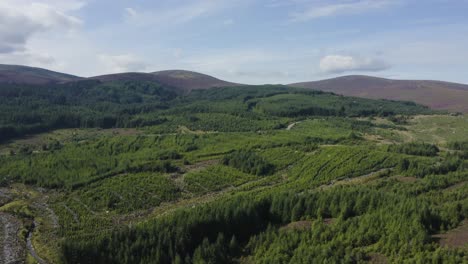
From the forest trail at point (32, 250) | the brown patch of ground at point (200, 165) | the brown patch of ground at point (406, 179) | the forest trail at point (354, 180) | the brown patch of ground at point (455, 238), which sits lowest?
the forest trail at point (32, 250)

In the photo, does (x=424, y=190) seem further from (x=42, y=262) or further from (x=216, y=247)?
(x=42, y=262)

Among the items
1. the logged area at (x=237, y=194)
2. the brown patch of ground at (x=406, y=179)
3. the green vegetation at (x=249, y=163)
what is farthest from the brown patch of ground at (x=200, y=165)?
the brown patch of ground at (x=406, y=179)

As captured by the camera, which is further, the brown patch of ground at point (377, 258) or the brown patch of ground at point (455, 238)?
the brown patch of ground at point (455, 238)

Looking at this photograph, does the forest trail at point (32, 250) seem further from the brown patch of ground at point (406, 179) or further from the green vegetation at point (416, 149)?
the green vegetation at point (416, 149)

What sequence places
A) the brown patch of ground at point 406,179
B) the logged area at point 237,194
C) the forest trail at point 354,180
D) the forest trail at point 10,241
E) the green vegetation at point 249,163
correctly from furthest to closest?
1. the green vegetation at point 249,163
2. the forest trail at point 354,180
3. the brown patch of ground at point 406,179
4. the forest trail at point 10,241
5. the logged area at point 237,194

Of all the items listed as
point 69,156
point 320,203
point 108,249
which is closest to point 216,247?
point 108,249

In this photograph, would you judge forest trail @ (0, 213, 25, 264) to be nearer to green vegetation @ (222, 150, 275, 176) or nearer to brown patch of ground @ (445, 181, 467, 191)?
green vegetation @ (222, 150, 275, 176)

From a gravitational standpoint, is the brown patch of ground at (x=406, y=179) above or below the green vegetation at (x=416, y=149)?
below
